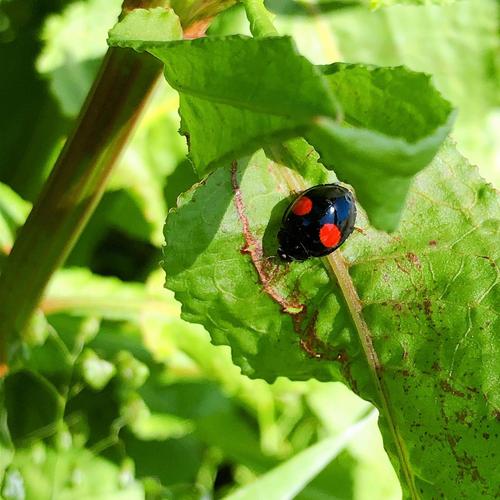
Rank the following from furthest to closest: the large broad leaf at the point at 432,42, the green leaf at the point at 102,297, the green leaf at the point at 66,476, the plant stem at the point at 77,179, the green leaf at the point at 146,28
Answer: the large broad leaf at the point at 432,42, the green leaf at the point at 102,297, the green leaf at the point at 66,476, the plant stem at the point at 77,179, the green leaf at the point at 146,28

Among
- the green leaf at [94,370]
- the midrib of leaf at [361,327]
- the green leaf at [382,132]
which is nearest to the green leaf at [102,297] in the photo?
the green leaf at [94,370]

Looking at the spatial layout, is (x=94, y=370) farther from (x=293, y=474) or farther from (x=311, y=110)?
(x=311, y=110)

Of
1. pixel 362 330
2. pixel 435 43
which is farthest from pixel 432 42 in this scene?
pixel 362 330

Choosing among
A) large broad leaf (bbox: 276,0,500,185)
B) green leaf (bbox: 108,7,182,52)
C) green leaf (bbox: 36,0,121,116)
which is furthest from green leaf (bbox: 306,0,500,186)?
green leaf (bbox: 108,7,182,52)

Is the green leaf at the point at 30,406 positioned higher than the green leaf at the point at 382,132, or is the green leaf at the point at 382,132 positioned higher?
the green leaf at the point at 382,132

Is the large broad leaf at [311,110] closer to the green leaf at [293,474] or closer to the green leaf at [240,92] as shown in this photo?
the green leaf at [240,92]

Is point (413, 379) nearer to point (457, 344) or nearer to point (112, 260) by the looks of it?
point (457, 344)

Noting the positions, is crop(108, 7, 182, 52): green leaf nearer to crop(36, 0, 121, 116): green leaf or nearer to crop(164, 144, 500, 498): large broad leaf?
crop(164, 144, 500, 498): large broad leaf
